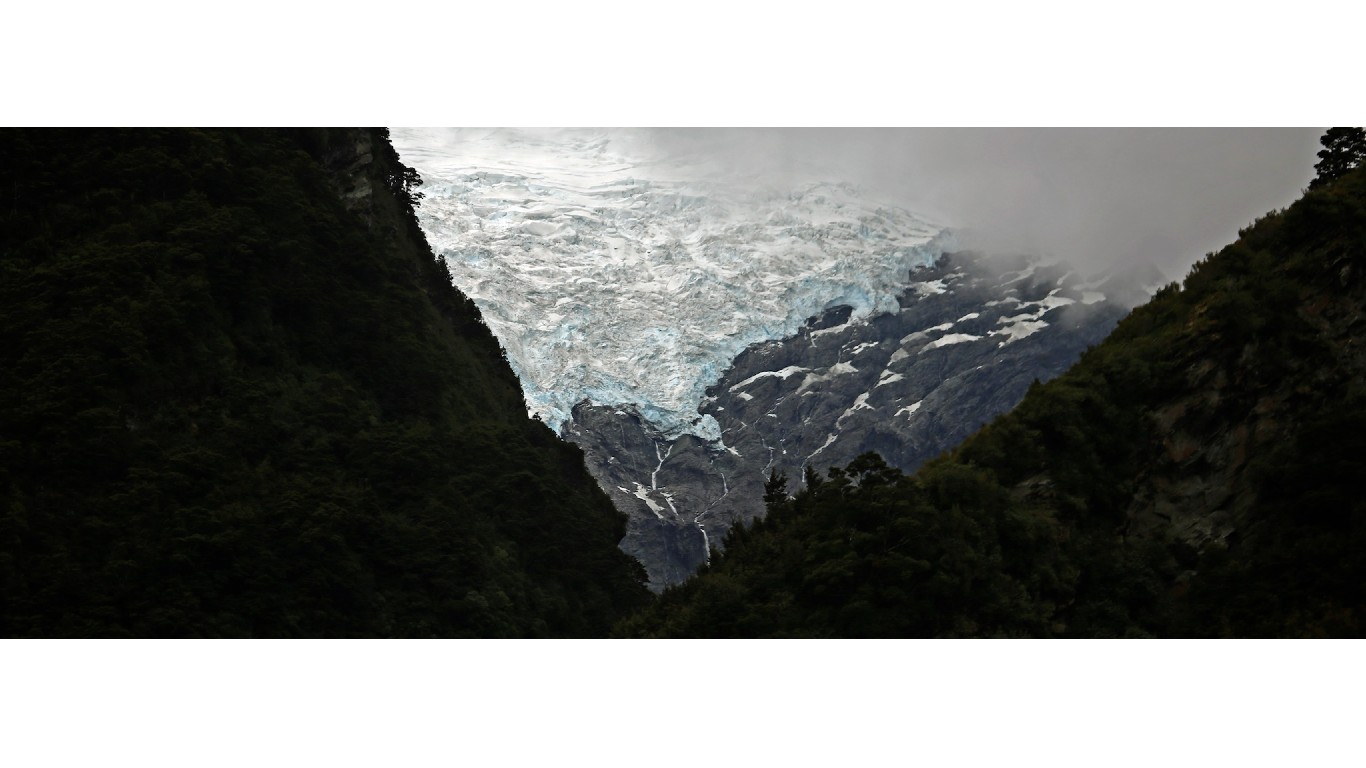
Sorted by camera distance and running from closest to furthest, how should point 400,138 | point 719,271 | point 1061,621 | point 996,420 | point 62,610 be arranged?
point 62,610
point 1061,621
point 996,420
point 400,138
point 719,271

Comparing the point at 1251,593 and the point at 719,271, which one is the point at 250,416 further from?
the point at 719,271

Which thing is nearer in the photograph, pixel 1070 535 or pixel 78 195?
pixel 1070 535

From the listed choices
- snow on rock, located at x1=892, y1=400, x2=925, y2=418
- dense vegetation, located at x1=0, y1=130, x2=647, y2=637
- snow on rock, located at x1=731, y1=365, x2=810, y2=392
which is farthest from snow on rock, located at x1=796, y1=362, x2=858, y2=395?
dense vegetation, located at x1=0, y1=130, x2=647, y2=637

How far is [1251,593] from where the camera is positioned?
36.2 m

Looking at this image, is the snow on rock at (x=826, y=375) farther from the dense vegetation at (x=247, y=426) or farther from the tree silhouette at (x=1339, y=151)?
the tree silhouette at (x=1339, y=151)

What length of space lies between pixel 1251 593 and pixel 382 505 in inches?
1011

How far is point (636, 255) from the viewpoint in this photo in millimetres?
160875

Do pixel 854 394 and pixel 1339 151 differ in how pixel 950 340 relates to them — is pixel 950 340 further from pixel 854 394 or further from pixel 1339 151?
pixel 1339 151

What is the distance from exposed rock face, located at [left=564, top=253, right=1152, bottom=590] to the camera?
567 ft

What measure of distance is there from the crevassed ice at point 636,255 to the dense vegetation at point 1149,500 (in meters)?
108

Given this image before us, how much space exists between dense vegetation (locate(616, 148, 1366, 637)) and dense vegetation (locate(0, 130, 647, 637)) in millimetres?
8021

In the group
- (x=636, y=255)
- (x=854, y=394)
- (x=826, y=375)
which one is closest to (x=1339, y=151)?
(x=636, y=255)

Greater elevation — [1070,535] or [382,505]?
[1070,535]

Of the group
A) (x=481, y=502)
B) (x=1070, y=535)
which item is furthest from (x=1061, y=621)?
(x=481, y=502)
